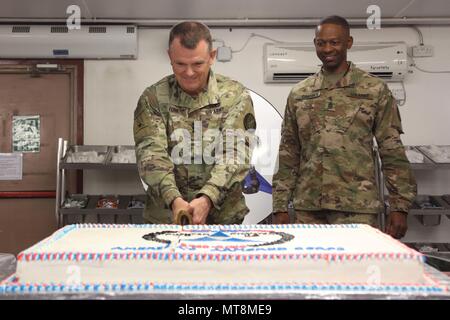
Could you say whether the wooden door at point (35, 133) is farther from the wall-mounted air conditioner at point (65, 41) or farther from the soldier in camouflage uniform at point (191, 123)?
the soldier in camouflage uniform at point (191, 123)

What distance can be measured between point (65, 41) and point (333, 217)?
311 centimetres

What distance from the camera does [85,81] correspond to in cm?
441

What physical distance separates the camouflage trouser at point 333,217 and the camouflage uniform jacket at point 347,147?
0.02 m

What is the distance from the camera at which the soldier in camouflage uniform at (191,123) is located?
146cm

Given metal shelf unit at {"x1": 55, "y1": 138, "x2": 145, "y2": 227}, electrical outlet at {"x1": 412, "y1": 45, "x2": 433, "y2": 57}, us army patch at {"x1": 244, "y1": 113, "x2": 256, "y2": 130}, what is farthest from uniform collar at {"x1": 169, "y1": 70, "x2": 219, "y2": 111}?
electrical outlet at {"x1": 412, "y1": 45, "x2": 433, "y2": 57}

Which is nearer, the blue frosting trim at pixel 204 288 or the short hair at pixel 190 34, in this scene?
the blue frosting trim at pixel 204 288

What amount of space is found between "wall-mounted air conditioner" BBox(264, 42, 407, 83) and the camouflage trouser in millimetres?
2518

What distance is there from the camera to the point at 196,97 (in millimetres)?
1602

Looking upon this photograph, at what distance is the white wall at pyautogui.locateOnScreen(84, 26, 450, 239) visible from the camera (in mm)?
4395

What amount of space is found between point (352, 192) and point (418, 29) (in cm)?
304

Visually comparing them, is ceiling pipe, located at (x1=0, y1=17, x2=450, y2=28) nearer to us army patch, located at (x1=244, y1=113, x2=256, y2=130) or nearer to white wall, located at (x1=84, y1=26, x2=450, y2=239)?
white wall, located at (x1=84, y1=26, x2=450, y2=239)

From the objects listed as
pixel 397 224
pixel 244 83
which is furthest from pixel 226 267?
pixel 244 83

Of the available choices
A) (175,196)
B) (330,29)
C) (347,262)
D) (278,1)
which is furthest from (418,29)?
(347,262)

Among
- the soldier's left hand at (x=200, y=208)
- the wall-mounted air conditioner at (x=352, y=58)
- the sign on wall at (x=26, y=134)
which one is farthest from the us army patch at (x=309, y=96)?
the sign on wall at (x=26, y=134)
